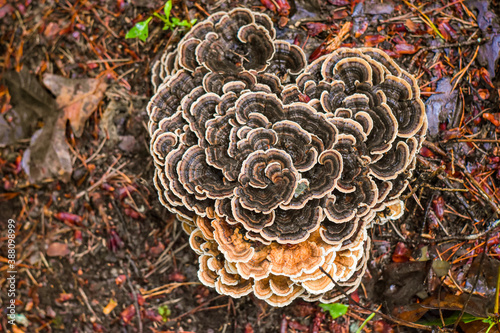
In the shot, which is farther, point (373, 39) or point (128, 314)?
point (128, 314)

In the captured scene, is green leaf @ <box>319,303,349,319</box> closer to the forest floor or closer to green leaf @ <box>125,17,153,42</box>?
the forest floor

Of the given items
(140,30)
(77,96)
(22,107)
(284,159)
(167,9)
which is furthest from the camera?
(22,107)

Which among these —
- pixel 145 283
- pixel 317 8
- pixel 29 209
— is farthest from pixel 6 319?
pixel 317 8

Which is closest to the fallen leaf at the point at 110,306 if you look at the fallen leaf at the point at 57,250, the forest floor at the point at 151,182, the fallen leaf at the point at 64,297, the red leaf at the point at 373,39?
the forest floor at the point at 151,182

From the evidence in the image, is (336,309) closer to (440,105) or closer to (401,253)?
(401,253)

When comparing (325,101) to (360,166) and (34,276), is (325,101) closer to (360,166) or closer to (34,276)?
(360,166)

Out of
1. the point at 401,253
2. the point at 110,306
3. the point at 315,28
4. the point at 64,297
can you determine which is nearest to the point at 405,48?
the point at 315,28
